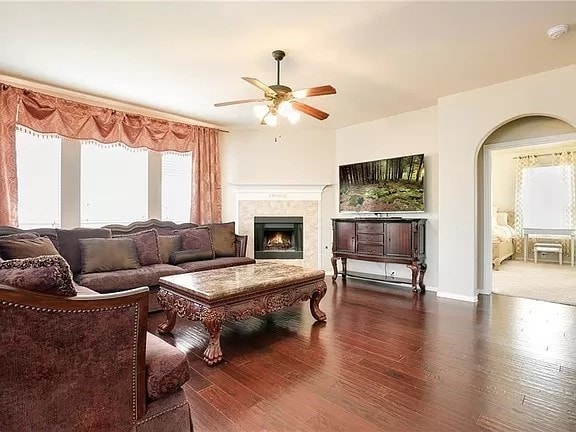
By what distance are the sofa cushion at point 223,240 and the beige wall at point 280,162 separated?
83cm

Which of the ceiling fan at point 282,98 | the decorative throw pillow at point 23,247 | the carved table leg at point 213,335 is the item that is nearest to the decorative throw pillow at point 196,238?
the decorative throw pillow at point 23,247

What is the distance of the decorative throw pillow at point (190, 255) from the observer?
443 centimetres

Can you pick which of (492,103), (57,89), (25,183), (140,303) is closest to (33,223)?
(25,183)

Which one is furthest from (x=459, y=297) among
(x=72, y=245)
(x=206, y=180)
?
(x=72, y=245)

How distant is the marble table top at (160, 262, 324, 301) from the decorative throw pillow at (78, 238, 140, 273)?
1041mm

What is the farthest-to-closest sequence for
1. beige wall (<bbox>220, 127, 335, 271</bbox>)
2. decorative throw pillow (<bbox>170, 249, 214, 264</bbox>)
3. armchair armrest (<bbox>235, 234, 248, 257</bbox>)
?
beige wall (<bbox>220, 127, 335, 271</bbox>) → armchair armrest (<bbox>235, 234, 248, 257</bbox>) → decorative throw pillow (<bbox>170, 249, 214, 264</bbox>)

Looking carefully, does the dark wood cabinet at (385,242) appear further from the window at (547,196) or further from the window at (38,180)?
the window at (547,196)

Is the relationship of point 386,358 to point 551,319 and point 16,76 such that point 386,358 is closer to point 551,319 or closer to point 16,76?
point 551,319

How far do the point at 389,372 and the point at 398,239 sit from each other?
275cm

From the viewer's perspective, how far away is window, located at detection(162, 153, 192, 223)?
5312mm

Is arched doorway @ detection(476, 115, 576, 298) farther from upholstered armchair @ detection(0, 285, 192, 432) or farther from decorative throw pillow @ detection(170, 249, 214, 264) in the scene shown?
upholstered armchair @ detection(0, 285, 192, 432)

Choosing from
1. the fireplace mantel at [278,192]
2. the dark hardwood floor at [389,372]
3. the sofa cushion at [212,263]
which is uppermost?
the fireplace mantel at [278,192]

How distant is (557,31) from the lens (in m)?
2.74

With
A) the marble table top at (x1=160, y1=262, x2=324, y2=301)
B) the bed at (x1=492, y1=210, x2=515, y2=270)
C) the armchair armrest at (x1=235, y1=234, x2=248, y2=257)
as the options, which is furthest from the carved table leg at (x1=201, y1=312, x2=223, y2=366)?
the bed at (x1=492, y1=210, x2=515, y2=270)
